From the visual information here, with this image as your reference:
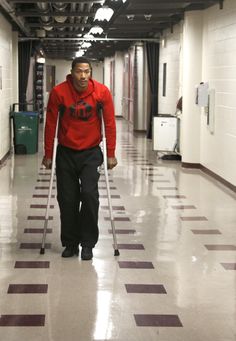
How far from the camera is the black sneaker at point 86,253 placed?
5006 mm

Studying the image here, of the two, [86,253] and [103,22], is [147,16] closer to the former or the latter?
[103,22]

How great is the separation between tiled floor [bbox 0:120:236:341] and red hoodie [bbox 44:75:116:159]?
92 centimetres

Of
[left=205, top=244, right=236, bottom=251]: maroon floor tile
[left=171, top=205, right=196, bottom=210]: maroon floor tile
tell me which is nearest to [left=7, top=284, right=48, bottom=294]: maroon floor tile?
[left=205, top=244, right=236, bottom=251]: maroon floor tile

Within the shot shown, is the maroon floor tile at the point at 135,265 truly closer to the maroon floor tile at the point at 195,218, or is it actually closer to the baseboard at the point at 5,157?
the maroon floor tile at the point at 195,218

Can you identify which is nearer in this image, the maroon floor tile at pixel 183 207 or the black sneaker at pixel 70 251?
the black sneaker at pixel 70 251

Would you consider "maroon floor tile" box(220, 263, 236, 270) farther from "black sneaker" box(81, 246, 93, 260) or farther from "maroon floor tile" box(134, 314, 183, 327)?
"maroon floor tile" box(134, 314, 183, 327)

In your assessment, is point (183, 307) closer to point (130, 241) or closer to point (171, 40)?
point (130, 241)

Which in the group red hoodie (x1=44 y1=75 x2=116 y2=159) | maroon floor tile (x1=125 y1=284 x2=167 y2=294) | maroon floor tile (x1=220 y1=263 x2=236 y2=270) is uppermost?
red hoodie (x1=44 y1=75 x2=116 y2=159)

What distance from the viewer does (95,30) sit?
14.1 meters

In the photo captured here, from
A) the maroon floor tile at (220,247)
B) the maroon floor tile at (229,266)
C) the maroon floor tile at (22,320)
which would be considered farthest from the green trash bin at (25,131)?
the maroon floor tile at (22,320)

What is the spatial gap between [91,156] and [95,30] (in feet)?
31.3

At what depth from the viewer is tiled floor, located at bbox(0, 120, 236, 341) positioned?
3.63 m

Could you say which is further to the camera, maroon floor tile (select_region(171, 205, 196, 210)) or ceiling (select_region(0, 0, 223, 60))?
ceiling (select_region(0, 0, 223, 60))

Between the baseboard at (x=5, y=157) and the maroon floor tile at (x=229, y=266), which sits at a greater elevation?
the baseboard at (x=5, y=157)
